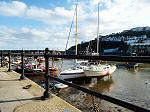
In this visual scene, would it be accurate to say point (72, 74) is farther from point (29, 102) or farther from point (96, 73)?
point (29, 102)

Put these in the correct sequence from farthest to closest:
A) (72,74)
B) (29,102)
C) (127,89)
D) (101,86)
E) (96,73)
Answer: (96,73) < (72,74) < (101,86) < (127,89) < (29,102)

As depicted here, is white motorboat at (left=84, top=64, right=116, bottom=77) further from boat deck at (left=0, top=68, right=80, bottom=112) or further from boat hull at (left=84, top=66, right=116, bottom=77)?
boat deck at (left=0, top=68, right=80, bottom=112)

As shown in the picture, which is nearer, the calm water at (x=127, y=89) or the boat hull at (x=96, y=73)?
the calm water at (x=127, y=89)

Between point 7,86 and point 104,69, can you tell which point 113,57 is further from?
point 104,69

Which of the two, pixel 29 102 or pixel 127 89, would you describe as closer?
pixel 29 102

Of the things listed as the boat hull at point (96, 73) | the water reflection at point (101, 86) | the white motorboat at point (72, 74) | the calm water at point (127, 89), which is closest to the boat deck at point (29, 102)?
the calm water at point (127, 89)

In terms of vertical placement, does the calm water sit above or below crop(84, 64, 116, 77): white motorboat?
below

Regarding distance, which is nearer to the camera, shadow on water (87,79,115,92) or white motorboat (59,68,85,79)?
shadow on water (87,79,115,92)

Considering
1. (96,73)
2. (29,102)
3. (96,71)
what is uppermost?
(29,102)

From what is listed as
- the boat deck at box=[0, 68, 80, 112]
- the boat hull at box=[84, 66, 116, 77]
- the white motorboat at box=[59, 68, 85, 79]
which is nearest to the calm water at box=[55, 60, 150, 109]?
the boat hull at box=[84, 66, 116, 77]

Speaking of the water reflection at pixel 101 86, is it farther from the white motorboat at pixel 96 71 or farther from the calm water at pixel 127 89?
the white motorboat at pixel 96 71

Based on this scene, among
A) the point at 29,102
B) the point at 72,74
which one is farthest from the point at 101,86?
the point at 29,102

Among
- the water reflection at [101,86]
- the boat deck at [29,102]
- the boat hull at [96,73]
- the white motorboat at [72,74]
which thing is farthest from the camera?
the boat hull at [96,73]

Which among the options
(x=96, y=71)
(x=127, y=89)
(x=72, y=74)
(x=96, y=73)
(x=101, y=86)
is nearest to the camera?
(x=127, y=89)
